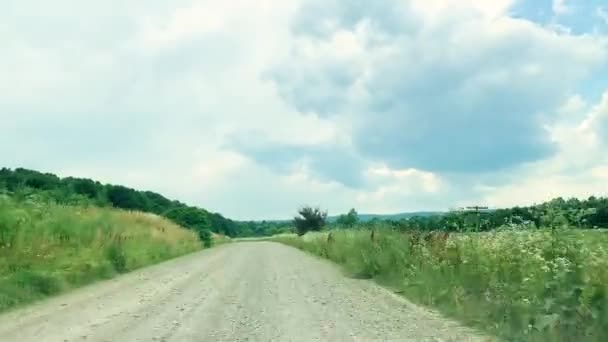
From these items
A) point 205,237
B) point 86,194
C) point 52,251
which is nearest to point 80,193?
point 86,194

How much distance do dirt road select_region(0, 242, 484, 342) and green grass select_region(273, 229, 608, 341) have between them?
627 millimetres

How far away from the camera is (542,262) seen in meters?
10.1

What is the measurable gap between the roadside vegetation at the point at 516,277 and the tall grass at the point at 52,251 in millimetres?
8840

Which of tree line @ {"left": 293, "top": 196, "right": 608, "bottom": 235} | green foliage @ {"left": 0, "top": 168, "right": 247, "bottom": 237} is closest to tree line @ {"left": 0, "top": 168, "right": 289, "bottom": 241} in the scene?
green foliage @ {"left": 0, "top": 168, "right": 247, "bottom": 237}

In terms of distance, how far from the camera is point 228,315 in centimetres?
1270

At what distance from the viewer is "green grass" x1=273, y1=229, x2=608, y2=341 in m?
8.77

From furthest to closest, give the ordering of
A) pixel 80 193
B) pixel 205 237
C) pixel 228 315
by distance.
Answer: pixel 205 237, pixel 80 193, pixel 228 315

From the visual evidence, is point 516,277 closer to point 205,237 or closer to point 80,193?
point 80,193

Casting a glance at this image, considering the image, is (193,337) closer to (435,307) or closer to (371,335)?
(371,335)

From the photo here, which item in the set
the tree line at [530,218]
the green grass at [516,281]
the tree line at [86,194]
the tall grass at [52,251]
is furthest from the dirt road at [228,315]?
the tree line at [86,194]

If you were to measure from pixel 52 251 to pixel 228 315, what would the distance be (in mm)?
11282

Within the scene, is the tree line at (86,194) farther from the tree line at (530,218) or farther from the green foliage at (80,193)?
the tree line at (530,218)

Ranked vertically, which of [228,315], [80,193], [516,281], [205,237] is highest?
[80,193]

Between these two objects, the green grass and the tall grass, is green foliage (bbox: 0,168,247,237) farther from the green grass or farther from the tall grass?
the green grass
